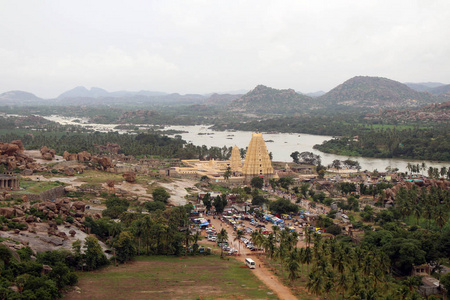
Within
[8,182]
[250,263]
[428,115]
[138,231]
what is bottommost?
[250,263]

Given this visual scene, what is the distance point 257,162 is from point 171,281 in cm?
4580

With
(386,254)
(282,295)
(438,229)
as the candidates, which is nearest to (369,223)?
(438,229)

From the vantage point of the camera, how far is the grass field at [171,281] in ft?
96.7

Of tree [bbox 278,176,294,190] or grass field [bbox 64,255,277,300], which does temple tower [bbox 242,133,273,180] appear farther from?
grass field [bbox 64,255,277,300]

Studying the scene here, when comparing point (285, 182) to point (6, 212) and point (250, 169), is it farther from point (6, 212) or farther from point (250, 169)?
point (6, 212)

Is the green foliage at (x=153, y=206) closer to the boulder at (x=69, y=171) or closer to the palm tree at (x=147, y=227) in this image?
the palm tree at (x=147, y=227)

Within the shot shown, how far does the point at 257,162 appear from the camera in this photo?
3012 inches

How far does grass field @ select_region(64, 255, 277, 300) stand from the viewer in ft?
96.7

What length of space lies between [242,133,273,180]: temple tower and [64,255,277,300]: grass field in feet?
129

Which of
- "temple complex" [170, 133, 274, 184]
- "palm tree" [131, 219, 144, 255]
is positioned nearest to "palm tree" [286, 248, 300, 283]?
"palm tree" [131, 219, 144, 255]

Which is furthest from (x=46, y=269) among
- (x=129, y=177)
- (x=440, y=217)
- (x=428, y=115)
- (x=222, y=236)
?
(x=428, y=115)

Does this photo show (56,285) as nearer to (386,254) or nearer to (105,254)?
(105,254)

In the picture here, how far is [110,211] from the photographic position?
46.4 meters

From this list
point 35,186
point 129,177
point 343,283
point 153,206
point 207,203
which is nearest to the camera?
point 343,283
